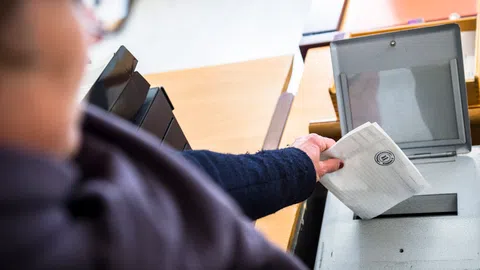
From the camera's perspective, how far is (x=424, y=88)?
96 centimetres

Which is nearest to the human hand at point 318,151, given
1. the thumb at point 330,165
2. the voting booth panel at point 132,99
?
the thumb at point 330,165

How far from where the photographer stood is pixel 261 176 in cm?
66

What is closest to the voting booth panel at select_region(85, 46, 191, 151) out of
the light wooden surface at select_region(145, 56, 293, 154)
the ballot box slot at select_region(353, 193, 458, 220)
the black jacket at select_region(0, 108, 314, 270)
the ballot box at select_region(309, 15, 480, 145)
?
the light wooden surface at select_region(145, 56, 293, 154)

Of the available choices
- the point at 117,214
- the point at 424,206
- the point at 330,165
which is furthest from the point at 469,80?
the point at 117,214

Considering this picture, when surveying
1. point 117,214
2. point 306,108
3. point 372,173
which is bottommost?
point 306,108

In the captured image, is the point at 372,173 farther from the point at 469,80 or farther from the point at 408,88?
the point at 469,80

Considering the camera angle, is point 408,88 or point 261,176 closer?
point 261,176

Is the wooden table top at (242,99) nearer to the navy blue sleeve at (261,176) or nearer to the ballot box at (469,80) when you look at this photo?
the ballot box at (469,80)

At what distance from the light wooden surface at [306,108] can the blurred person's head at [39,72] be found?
0.77 m

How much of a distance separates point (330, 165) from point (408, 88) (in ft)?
0.76

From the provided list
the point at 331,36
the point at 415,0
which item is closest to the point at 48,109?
the point at 331,36

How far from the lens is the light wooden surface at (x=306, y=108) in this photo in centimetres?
103

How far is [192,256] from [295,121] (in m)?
1.04

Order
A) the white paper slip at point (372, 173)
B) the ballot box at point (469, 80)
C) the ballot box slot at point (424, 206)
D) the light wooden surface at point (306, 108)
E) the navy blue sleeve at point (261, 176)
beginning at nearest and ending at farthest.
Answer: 1. the navy blue sleeve at point (261, 176)
2. the white paper slip at point (372, 173)
3. the ballot box slot at point (424, 206)
4. the light wooden surface at point (306, 108)
5. the ballot box at point (469, 80)
